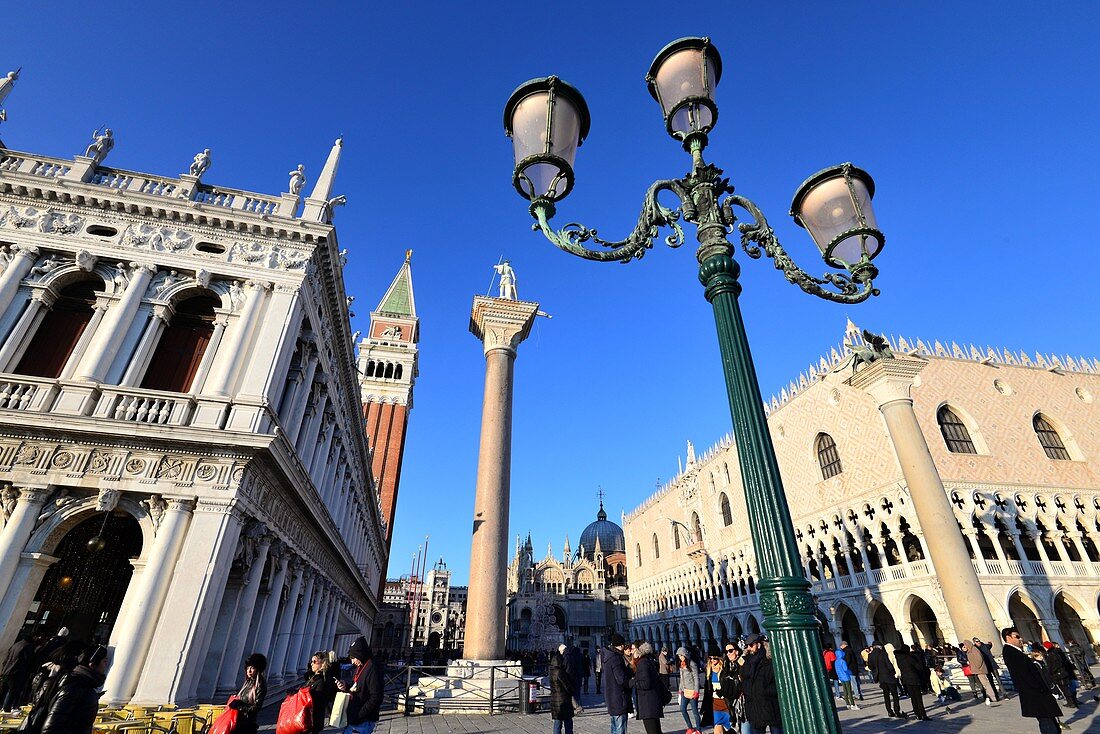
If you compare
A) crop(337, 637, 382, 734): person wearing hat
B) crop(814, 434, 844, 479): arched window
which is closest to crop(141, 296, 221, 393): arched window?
crop(337, 637, 382, 734): person wearing hat

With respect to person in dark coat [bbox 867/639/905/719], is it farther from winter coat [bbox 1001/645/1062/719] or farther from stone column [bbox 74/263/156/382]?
stone column [bbox 74/263/156/382]

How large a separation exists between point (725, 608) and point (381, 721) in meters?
34.6

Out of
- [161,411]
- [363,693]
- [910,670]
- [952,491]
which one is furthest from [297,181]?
[952,491]

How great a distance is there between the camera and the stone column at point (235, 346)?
446 inches

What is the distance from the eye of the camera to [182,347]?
42.1 feet

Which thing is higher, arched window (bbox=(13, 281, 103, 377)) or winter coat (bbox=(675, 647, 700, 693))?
arched window (bbox=(13, 281, 103, 377))

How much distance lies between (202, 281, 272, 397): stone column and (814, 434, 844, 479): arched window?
101 ft

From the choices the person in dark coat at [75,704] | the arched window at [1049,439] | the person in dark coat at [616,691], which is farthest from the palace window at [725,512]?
the person in dark coat at [75,704]

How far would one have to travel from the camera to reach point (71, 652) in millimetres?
4758

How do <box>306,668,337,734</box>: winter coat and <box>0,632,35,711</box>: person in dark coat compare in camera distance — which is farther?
<box>0,632,35,711</box>: person in dark coat

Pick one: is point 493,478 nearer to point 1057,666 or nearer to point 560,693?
point 560,693

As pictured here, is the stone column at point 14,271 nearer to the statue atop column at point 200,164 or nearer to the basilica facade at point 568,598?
the statue atop column at point 200,164

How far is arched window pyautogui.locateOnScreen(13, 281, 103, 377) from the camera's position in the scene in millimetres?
11781

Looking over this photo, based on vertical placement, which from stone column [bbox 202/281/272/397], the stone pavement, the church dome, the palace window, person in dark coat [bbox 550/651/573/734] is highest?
the church dome
